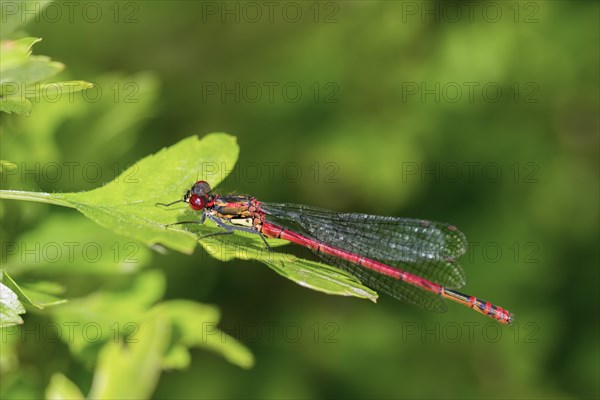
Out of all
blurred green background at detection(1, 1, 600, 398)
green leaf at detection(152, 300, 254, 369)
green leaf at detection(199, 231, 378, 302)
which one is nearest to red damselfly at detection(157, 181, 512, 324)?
green leaf at detection(152, 300, 254, 369)

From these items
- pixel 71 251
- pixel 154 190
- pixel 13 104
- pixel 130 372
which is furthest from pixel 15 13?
pixel 71 251

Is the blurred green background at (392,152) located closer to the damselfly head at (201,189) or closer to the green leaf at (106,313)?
the damselfly head at (201,189)

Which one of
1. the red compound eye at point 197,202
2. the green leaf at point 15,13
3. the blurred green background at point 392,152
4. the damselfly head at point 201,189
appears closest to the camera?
the green leaf at point 15,13

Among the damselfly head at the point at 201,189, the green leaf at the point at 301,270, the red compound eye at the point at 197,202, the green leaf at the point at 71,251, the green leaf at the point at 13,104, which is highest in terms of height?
the green leaf at the point at 13,104

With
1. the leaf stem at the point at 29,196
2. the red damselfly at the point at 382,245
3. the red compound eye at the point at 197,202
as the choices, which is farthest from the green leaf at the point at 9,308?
the red damselfly at the point at 382,245

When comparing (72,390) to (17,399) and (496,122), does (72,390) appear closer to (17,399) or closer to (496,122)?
(17,399)

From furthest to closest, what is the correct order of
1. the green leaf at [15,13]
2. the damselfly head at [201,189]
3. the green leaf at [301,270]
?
the damselfly head at [201,189]
the green leaf at [301,270]
the green leaf at [15,13]

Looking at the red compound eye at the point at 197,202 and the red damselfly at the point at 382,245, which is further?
the red damselfly at the point at 382,245
